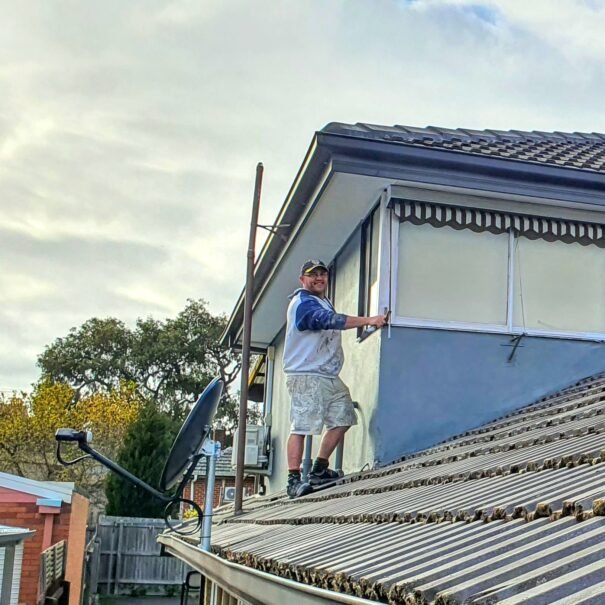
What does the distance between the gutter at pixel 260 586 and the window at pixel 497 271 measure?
9.68 feet

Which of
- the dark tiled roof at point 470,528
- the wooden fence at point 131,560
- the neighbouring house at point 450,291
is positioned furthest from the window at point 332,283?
the wooden fence at point 131,560

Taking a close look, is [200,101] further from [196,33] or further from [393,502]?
[393,502]

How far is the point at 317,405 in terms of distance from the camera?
276 inches

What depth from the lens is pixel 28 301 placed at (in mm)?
32625

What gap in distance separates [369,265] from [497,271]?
3.53 ft

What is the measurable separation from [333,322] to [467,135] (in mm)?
2345

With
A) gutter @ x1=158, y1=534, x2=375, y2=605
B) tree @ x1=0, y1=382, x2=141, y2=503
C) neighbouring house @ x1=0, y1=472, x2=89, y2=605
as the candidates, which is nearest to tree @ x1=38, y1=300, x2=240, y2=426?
tree @ x1=0, y1=382, x2=141, y2=503

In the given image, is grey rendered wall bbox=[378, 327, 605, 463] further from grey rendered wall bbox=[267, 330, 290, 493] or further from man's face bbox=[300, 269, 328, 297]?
grey rendered wall bbox=[267, 330, 290, 493]

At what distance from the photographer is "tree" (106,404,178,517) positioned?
70.6 feet

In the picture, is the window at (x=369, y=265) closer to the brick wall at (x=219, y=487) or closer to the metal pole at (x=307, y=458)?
the metal pole at (x=307, y=458)

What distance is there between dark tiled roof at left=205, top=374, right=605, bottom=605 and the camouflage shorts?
1.31 meters

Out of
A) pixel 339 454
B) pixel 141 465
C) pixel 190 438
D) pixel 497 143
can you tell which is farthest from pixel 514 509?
pixel 141 465

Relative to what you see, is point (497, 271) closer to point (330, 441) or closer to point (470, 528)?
point (330, 441)

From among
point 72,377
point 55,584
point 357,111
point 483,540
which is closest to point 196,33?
point 357,111
